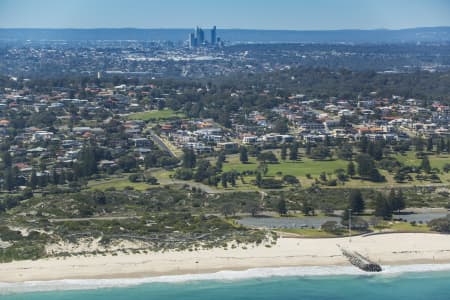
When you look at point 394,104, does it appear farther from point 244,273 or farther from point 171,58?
point 171,58

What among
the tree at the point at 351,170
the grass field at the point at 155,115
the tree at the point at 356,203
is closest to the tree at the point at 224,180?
the tree at the point at 351,170

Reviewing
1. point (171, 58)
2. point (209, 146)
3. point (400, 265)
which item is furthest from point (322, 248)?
point (171, 58)

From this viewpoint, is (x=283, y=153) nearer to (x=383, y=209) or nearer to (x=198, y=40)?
(x=383, y=209)

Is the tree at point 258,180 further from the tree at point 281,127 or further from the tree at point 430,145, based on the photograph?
the tree at point 281,127

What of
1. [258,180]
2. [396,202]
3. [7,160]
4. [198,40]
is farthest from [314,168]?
[198,40]

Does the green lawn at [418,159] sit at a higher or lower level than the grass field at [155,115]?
higher

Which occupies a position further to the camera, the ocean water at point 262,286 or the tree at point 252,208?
the tree at point 252,208
